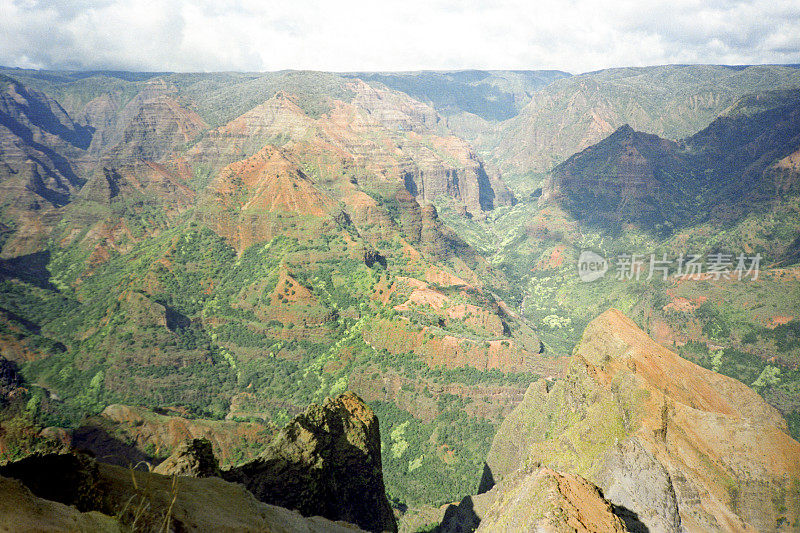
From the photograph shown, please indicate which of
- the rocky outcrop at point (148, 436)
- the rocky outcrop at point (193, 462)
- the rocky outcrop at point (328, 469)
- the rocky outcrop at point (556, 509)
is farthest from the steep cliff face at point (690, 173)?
the rocky outcrop at point (193, 462)

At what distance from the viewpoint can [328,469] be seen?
1324 inches

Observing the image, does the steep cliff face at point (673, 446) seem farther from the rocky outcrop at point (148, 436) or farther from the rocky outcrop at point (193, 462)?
the rocky outcrop at point (148, 436)

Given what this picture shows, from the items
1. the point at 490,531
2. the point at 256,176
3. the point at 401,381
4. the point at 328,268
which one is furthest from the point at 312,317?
the point at 490,531

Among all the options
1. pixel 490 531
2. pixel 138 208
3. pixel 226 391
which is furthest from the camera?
pixel 138 208

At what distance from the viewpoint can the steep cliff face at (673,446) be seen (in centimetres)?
2932

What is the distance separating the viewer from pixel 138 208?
461ft

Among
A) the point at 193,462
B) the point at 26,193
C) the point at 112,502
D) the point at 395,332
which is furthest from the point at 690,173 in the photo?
the point at 26,193

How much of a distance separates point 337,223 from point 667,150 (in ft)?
580

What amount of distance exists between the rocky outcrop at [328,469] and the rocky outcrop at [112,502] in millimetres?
7329

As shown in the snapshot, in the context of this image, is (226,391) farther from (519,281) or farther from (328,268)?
(519,281)

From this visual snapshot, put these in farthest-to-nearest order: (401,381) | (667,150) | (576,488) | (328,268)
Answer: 1. (667,150)
2. (328,268)
3. (401,381)
4. (576,488)

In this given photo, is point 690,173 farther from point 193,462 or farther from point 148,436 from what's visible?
point 193,462

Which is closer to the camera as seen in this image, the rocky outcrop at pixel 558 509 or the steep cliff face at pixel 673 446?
the rocky outcrop at pixel 558 509

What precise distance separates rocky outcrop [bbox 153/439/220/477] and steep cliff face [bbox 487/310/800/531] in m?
26.3
